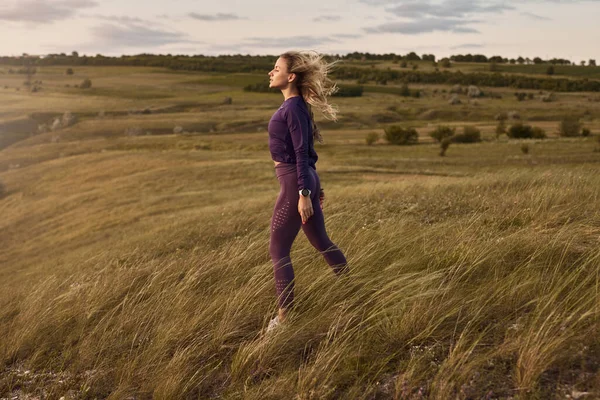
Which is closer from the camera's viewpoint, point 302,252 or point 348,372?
point 348,372

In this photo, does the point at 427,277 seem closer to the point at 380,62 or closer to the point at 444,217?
the point at 444,217

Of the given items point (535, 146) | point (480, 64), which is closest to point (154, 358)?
point (535, 146)

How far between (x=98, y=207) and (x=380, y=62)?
12736 centimetres

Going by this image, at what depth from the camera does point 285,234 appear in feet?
15.6

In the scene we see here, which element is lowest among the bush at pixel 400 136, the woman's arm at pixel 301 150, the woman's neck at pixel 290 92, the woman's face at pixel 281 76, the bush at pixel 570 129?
the bush at pixel 400 136

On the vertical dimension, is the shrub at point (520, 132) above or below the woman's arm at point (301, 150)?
below

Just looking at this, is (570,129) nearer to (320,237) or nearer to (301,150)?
(320,237)

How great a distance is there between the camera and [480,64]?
5512 inches

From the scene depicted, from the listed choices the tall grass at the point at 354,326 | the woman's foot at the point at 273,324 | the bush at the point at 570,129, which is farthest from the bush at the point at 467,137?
the woman's foot at the point at 273,324

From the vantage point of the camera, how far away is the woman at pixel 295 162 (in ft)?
14.8

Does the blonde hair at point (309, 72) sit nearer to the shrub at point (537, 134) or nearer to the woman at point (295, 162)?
the woman at point (295, 162)

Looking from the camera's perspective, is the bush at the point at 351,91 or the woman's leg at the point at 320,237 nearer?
the woman's leg at the point at 320,237

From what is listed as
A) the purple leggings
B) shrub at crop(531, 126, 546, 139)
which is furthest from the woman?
shrub at crop(531, 126, 546, 139)

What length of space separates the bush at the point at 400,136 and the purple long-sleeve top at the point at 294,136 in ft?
133
